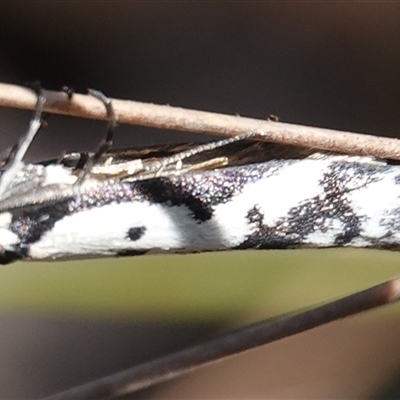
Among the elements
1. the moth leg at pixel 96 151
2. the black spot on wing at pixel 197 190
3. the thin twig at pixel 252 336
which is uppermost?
the moth leg at pixel 96 151

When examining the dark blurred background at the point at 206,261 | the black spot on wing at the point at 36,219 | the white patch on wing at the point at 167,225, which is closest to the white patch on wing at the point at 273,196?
the white patch on wing at the point at 167,225

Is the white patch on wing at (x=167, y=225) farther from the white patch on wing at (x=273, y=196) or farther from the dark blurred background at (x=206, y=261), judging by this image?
the dark blurred background at (x=206, y=261)

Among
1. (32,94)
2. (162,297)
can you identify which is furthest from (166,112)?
(162,297)

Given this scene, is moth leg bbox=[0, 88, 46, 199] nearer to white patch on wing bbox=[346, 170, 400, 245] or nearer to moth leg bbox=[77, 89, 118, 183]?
moth leg bbox=[77, 89, 118, 183]

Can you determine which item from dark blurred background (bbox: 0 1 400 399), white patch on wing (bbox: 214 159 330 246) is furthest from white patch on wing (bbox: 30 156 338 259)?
dark blurred background (bbox: 0 1 400 399)

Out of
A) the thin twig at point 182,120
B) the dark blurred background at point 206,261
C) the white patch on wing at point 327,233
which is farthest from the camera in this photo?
the dark blurred background at point 206,261

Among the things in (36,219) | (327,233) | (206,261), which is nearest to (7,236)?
(36,219)
